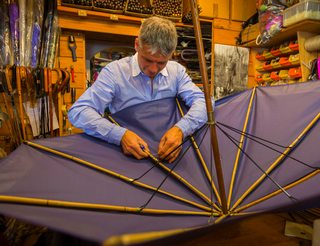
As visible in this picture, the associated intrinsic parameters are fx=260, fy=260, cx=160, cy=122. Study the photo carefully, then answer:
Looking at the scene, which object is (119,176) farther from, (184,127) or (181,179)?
(184,127)

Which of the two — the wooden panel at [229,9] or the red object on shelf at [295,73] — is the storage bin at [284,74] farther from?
the wooden panel at [229,9]

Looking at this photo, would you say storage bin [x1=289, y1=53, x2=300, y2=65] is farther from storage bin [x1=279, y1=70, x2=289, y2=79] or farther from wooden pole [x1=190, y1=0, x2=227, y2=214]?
wooden pole [x1=190, y1=0, x2=227, y2=214]

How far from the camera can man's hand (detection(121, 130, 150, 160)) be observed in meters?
0.93

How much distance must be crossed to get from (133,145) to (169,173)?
172 mm

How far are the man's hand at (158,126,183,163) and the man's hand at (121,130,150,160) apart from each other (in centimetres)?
6

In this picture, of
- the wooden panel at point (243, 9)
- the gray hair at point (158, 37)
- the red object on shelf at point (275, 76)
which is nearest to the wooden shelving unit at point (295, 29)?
the red object on shelf at point (275, 76)

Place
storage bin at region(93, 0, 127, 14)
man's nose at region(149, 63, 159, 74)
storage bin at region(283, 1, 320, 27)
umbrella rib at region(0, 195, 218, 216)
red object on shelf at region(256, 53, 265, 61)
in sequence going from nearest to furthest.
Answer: umbrella rib at region(0, 195, 218, 216) → man's nose at region(149, 63, 159, 74) → storage bin at region(283, 1, 320, 27) → storage bin at region(93, 0, 127, 14) → red object on shelf at region(256, 53, 265, 61)

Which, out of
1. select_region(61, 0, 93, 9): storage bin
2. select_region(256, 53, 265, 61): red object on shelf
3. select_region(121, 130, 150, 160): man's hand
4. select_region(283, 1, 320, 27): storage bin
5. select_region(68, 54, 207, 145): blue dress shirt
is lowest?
select_region(121, 130, 150, 160): man's hand

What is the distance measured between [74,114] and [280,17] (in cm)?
181

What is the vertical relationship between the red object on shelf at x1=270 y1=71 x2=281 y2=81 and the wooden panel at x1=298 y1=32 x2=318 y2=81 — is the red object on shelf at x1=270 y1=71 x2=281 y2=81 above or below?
below

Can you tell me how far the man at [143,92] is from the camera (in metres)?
0.99

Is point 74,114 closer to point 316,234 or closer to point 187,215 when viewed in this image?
point 187,215

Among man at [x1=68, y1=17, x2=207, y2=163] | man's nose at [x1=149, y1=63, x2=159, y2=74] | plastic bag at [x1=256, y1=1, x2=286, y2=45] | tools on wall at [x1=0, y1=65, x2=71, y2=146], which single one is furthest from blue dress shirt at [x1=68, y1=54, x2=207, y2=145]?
plastic bag at [x1=256, y1=1, x2=286, y2=45]

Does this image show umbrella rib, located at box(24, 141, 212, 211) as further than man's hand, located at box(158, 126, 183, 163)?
No
